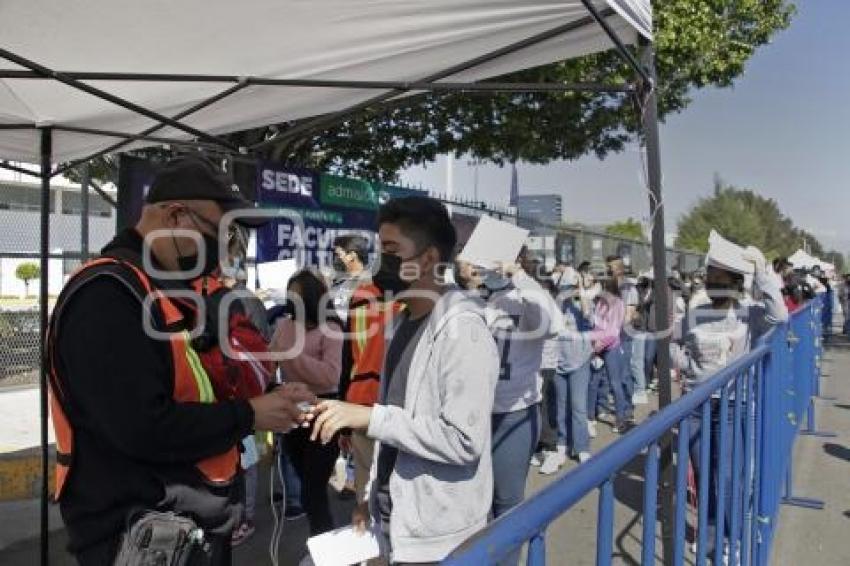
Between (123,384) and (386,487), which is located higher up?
(123,384)

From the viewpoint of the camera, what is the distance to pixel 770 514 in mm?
4133

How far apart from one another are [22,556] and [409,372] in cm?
368

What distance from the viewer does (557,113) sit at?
11.2 m

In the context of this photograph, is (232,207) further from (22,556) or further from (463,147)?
(463,147)

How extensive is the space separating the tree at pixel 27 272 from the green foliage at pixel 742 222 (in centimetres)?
7622

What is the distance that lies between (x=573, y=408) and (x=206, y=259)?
17.7ft

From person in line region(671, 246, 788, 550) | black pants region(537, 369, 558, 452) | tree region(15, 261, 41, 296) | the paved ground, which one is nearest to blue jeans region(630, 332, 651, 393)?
the paved ground

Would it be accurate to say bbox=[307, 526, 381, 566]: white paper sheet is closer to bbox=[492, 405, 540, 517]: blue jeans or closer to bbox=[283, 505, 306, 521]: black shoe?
bbox=[492, 405, 540, 517]: blue jeans

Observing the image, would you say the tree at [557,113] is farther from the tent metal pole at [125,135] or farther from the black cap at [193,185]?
the black cap at [193,185]

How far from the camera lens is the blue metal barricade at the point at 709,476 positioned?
120 centimetres

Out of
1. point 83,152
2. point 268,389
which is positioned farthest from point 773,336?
point 83,152

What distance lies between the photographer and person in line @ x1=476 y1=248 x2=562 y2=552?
12.2 ft

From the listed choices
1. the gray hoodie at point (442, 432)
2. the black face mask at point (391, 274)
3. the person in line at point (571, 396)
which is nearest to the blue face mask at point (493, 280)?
the person in line at point (571, 396)

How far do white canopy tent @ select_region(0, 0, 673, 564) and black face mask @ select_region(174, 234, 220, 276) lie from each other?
1026 millimetres
